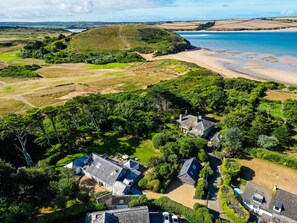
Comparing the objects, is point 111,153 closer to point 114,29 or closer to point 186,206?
point 186,206

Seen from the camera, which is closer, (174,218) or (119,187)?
(174,218)

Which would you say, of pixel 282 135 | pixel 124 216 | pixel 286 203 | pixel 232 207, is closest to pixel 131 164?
pixel 124 216

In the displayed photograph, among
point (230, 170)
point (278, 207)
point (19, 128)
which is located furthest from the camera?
point (19, 128)

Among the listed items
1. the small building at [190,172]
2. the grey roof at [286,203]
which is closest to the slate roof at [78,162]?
the small building at [190,172]

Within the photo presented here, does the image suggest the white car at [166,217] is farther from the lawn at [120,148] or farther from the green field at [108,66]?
the green field at [108,66]

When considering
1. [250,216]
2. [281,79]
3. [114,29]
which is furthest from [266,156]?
[114,29]

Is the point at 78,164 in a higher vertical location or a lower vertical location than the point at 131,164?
lower

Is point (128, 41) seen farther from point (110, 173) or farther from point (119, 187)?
point (119, 187)

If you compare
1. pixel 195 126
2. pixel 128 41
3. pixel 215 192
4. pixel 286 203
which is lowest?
pixel 215 192

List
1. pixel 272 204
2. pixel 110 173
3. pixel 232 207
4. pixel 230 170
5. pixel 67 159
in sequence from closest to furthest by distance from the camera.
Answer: pixel 272 204 < pixel 232 207 < pixel 110 173 < pixel 230 170 < pixel 67 159
